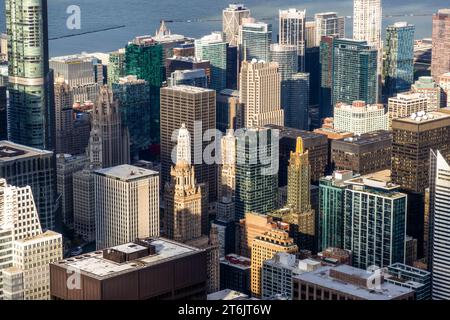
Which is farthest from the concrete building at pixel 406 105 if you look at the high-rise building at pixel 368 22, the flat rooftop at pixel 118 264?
the flat rooftop at pixel 118 264

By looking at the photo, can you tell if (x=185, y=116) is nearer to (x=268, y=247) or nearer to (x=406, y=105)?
(x=406, y=105)

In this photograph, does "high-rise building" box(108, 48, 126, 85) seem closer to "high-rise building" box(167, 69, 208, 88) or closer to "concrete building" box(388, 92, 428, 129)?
"high-rise building" box(167, 69, 208, 88)

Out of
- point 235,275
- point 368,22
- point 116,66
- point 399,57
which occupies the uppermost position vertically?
point 368,22

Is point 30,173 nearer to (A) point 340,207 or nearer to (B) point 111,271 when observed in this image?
(A) point 340,207

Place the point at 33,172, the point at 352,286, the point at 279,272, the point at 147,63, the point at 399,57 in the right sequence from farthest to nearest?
the point at 399,57, the point at 147,63, the point at 33,172, the point at 279,272, the point at 352,286

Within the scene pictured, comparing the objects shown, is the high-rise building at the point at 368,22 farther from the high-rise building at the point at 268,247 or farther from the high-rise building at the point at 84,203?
the high-rise building at the point at 268,247

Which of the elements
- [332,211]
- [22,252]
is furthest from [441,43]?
[22,252]

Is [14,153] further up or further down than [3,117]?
further down
